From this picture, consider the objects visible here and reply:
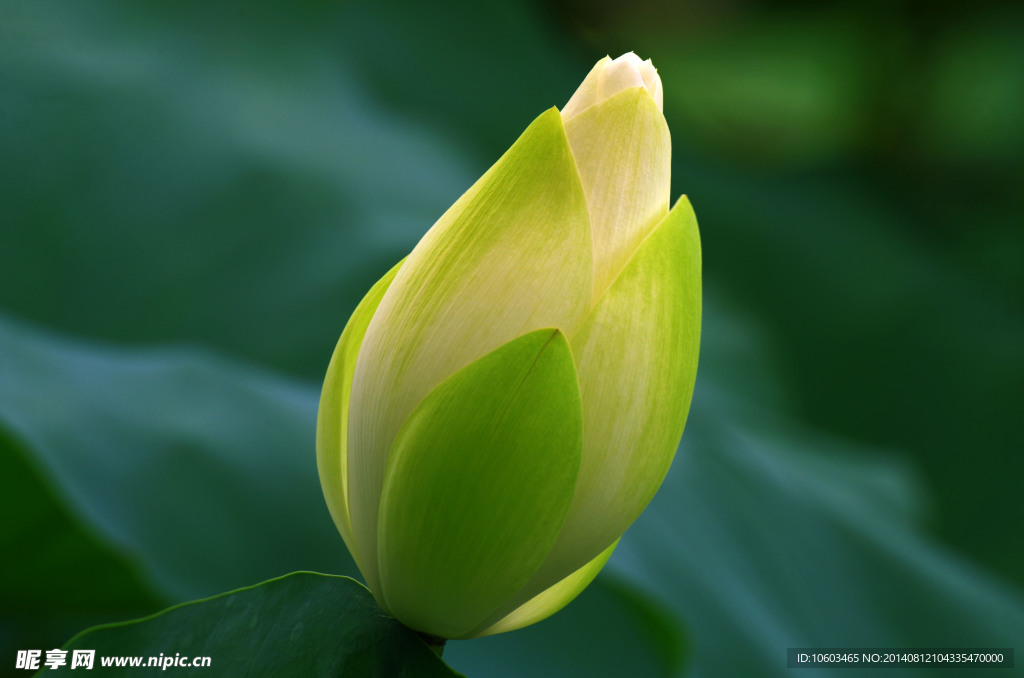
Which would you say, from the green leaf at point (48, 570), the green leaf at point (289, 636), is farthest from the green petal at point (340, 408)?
the green leaf at point (48, 570)

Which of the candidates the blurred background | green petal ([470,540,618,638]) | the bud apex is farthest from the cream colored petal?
the blurred background

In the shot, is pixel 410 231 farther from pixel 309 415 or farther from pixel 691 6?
pixel 691 6

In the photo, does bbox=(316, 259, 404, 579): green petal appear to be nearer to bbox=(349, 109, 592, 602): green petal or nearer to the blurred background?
bbox=(349, 109, 592, 602): green petal

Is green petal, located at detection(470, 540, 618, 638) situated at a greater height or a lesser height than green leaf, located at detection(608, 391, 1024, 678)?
greater

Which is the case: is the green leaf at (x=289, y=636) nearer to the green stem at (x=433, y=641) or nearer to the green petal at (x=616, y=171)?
the green stem at (x=433, y=641)

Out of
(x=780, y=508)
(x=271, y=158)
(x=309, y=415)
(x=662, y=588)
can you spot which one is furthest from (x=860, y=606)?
(x=271, y=158)

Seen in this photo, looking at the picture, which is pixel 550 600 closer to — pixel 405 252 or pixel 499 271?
pixel 499 271
